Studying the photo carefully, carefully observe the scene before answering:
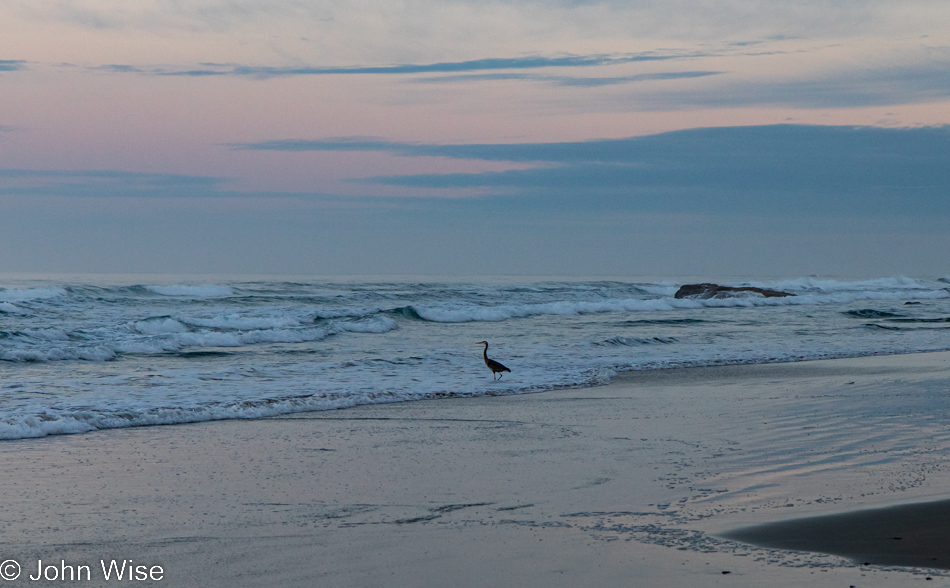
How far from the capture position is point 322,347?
19.3 meters

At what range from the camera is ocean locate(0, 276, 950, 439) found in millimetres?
10641

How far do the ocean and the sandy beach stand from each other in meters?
1.59

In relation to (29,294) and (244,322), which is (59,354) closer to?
(244,322)

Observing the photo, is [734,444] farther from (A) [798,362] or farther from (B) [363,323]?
(B) [363,323]

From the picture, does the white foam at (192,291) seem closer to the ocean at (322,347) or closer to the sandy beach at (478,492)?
the ocean at (322,347)

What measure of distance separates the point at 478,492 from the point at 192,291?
120ft

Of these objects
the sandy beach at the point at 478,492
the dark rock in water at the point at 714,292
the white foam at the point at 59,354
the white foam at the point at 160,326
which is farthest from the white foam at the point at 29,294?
the dark rock in water at the point at 714,292

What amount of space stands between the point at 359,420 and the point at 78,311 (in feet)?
71.3

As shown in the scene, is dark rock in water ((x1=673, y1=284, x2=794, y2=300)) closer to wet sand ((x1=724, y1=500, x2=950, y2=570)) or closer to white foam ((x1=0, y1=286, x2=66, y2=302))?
white foam ((x1=0, y1=286, x2=66, y2=302))

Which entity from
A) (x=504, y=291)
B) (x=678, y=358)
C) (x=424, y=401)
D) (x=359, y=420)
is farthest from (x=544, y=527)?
(x=504, y=291)

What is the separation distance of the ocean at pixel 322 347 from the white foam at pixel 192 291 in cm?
27

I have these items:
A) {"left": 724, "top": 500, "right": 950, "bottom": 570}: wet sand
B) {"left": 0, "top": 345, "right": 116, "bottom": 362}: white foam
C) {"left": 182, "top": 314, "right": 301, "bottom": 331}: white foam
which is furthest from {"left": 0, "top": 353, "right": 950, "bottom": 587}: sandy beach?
{"left": 182, "top": 314, "right": 301, "bottom": 331}: white foam

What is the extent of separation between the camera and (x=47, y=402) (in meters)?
9.97

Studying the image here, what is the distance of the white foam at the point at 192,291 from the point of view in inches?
1516
